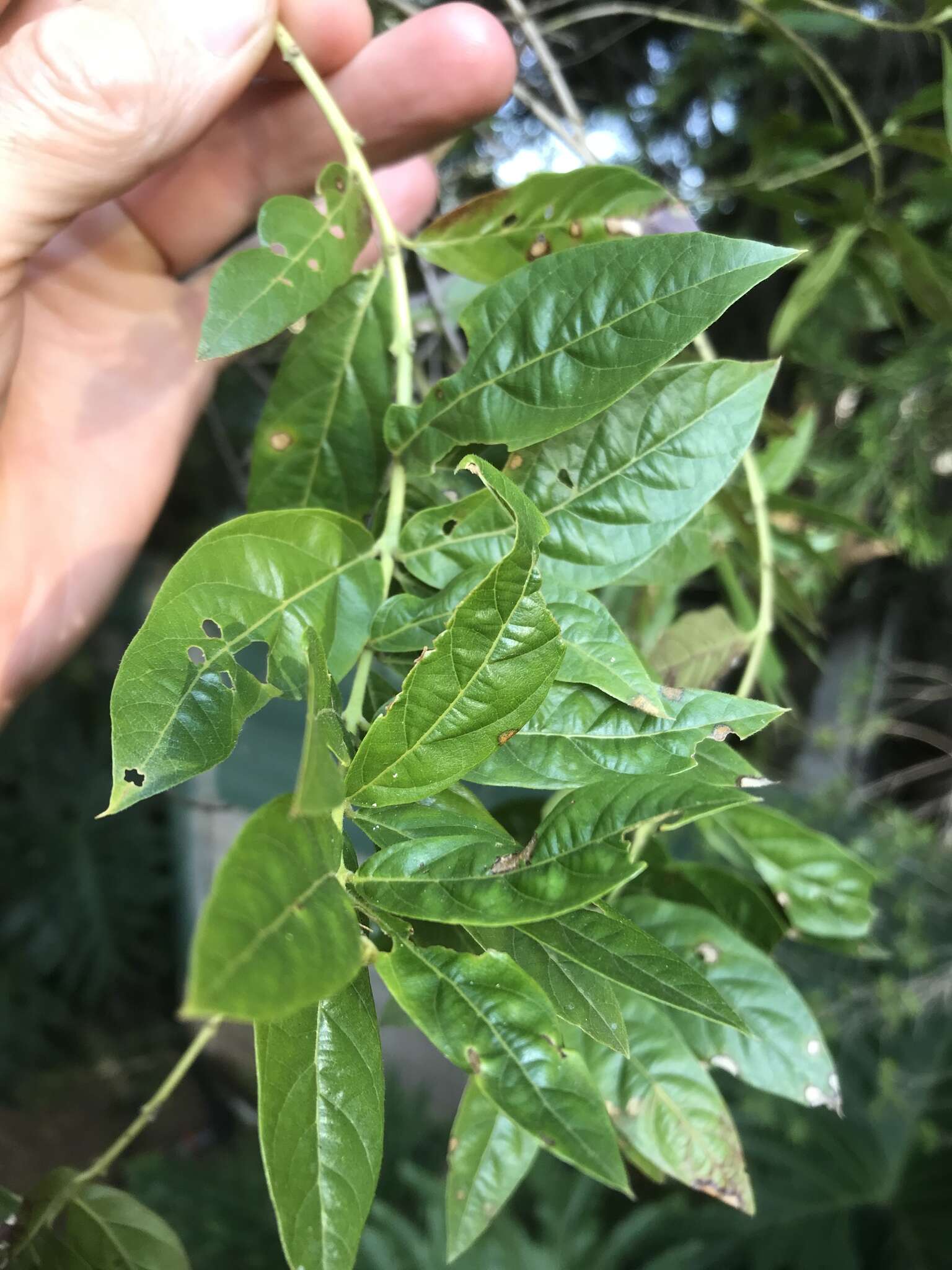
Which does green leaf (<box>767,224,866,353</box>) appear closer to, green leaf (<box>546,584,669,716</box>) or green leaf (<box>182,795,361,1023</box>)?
green leaf (<box>546,584,669,716</box>)

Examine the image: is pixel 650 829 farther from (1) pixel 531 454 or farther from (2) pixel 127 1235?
(2) pixel 127 1235

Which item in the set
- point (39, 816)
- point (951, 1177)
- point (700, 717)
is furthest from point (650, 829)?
point (39, 816)

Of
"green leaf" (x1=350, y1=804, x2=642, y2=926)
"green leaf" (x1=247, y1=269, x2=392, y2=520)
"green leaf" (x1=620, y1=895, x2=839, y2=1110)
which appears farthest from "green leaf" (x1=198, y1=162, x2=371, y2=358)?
"green leaf" (x1=620, y1=895, x2=839, y2=1110)

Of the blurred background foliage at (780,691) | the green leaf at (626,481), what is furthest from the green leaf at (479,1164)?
the blurred background foliage at (780,691)

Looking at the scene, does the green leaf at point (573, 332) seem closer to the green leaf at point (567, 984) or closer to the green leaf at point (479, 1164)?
the green leaf at point (567, 984)

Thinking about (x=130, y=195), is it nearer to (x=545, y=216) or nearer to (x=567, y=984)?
(x=545, y=216)

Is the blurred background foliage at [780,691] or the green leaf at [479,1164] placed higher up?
the green leaf at [479,1164]

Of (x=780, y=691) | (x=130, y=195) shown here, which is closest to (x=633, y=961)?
(x=780, y=691)
